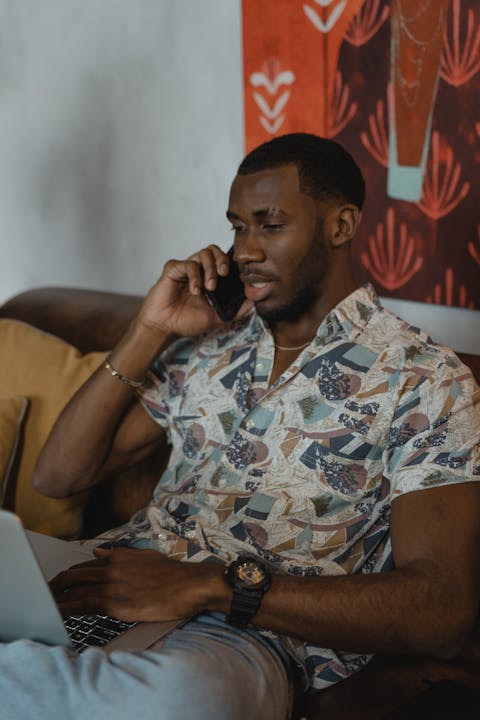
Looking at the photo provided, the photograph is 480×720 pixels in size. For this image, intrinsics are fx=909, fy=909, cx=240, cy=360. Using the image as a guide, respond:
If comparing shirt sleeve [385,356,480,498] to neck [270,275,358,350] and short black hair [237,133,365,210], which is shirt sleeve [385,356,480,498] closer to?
neck [270,275,358,350]

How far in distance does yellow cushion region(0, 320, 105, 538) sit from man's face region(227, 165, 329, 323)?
553 millimetres

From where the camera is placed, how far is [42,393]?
2082 mm

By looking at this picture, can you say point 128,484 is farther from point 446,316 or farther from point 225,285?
point 446,316

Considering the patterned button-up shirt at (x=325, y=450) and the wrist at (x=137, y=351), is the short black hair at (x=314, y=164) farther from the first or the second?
the wrist at (x=137, y=351)

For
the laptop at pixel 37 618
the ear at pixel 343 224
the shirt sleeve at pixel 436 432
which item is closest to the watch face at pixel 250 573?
the laptop at pixel 37 618

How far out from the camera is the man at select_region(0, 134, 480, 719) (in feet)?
4.51

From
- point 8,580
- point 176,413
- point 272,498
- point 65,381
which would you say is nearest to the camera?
point 8,580

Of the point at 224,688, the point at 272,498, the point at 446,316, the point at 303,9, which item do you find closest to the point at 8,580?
the point at 224,688

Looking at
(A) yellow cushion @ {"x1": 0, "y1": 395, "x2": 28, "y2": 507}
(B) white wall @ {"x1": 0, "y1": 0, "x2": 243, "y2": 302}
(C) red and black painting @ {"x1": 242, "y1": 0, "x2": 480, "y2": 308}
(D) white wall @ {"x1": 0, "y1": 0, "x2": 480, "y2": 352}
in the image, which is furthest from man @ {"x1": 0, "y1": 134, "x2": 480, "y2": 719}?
(B) white wall @ {"x1": 0, "y1": 0, "x2": 243, "y2": 302}

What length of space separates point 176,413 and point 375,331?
1.48 feet

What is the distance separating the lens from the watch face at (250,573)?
1446 mm

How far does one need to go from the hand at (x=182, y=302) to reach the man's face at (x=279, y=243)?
12 centimetres

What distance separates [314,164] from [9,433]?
2.92 feet

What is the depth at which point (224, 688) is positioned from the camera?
1277 millimetres
